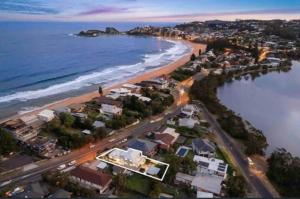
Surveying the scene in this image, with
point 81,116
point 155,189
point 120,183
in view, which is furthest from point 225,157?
point 81,116

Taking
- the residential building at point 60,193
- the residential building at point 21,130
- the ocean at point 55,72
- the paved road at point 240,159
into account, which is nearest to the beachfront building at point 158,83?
the ocean at point 55,72

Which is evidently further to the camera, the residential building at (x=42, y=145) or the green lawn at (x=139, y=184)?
the residential building at (x=42, y=145)

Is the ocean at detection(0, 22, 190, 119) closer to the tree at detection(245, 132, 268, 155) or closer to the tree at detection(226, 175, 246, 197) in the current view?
the tree at detection(245, 132, 268, 155)

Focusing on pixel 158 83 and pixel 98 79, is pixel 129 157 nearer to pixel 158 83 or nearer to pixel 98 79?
pixel 158 83

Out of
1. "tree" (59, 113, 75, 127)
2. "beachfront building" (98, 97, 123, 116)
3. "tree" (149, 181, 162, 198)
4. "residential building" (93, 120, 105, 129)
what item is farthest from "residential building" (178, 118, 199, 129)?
"tree" (149, 181, 162, 198)

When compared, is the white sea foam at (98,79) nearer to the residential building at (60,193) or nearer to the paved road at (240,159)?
the paved road at (240,159)
